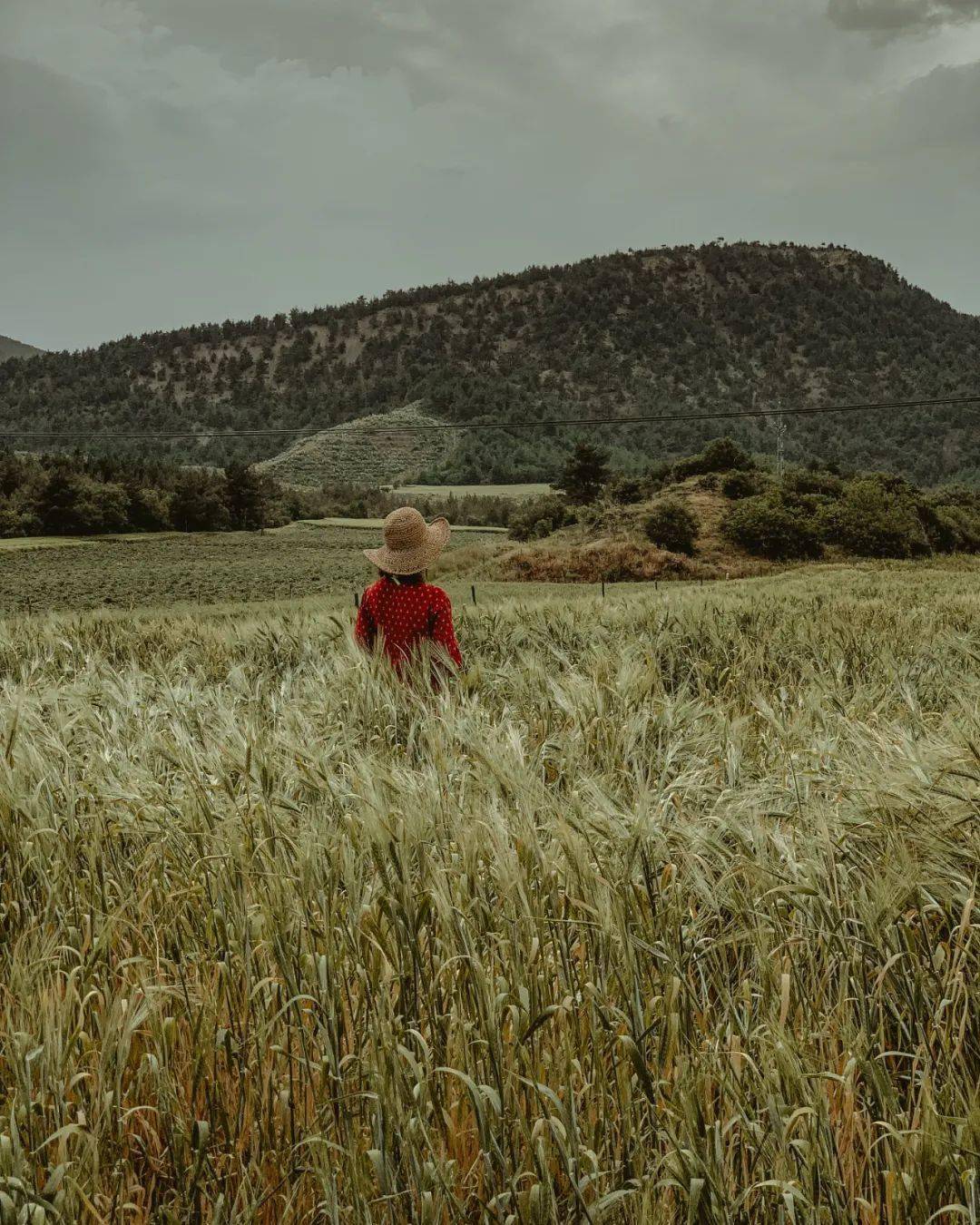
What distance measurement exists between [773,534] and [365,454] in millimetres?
107070

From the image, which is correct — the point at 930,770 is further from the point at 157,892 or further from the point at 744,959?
the point at 157,892

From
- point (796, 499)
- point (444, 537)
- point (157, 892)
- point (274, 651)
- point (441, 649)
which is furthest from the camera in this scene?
point (796, 499)

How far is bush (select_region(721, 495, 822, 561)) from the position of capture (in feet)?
115

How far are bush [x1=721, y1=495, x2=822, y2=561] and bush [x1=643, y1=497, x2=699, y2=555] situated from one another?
1602mm

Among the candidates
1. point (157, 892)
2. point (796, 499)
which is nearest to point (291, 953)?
point (157, 892)

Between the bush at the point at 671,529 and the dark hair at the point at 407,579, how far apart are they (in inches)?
1172

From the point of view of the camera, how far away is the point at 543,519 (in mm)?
46031

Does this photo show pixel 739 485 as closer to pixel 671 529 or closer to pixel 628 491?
pixel 628 491

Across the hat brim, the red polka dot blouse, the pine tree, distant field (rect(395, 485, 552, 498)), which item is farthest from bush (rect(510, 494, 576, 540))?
the red polka dot blouse

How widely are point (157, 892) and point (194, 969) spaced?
15.5 inches

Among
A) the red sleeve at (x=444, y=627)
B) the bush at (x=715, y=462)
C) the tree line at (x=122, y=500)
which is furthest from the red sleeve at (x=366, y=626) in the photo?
the tree line at (x=122, y=500)

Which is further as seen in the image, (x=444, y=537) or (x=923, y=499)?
(x=923, y=499)

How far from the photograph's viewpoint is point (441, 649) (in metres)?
5.07

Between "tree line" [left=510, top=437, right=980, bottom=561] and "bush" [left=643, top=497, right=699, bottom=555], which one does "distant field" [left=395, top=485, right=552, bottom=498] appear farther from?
"bush" [left=643, top=497, right=699, bottom=555]
